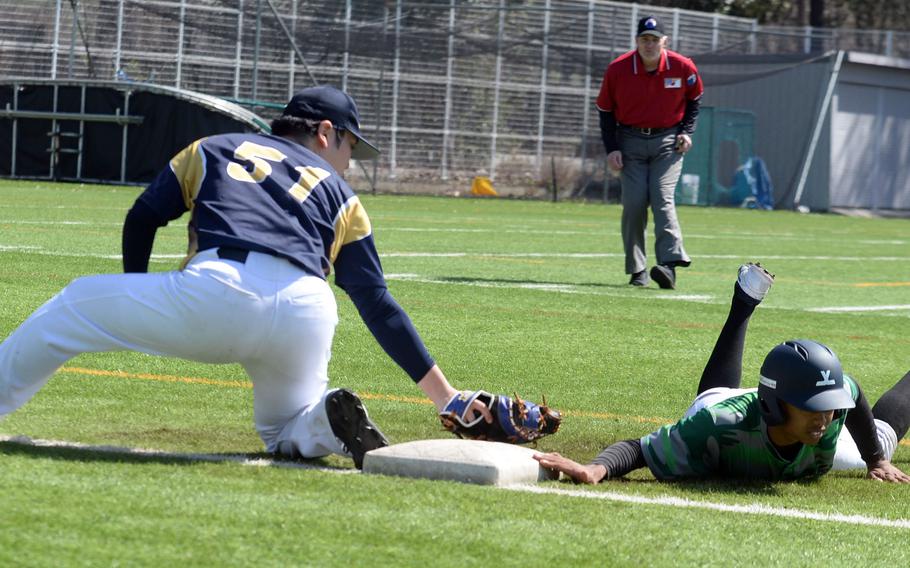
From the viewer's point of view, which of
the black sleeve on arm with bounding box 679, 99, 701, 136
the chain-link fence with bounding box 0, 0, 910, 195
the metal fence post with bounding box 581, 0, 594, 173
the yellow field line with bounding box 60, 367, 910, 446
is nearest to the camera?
the yellow field line with bounding box 60, 367, 910, 446

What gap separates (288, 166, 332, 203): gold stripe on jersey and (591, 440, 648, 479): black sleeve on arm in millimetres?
1351

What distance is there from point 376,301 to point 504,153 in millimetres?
30870

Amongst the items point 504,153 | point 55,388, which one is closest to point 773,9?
point 504,153

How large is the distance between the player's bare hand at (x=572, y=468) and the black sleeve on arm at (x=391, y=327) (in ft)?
1.71

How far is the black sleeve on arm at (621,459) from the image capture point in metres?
5.59

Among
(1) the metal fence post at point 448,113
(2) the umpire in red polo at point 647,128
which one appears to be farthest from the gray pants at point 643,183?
(1) the metal fence post at point 448,113

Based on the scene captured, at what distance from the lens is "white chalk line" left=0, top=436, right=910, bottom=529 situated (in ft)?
16.7

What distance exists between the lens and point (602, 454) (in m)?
5.66

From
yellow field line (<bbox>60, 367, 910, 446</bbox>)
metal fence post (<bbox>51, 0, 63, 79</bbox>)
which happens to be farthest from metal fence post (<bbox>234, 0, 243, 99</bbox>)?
yellow field line (<bbox>60, 367, 910, 446</bbox>)

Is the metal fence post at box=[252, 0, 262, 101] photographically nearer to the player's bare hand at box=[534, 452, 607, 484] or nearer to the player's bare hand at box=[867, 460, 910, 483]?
the player's bare hand at box=[867, 460, 910, 483]

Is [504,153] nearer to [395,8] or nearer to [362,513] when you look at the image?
[395,8]

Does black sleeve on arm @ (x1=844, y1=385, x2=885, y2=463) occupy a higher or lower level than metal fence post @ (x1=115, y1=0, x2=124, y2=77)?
lower

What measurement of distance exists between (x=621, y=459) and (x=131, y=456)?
1668 mm

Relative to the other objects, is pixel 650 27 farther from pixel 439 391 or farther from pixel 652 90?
pixel 439 391
